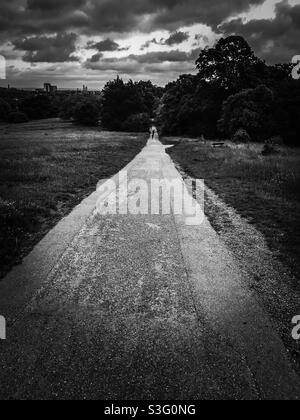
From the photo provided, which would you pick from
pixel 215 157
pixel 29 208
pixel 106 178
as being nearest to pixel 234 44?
pixel 215 157

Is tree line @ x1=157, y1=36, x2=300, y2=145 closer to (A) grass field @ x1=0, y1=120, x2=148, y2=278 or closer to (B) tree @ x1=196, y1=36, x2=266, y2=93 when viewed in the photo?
(B) tree @ x1=196, y1=36, x2=266, y2=93

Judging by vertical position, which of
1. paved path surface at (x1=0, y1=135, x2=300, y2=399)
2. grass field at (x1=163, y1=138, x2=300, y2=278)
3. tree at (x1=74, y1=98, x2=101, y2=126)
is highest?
tree at (x1=74, y1=98, x2=101, y2=126)

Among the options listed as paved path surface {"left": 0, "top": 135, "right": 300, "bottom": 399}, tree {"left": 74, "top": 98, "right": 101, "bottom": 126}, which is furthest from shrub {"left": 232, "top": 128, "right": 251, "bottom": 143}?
tree {"left": 74, "top": 98, "right": 101, "bottom": 126}

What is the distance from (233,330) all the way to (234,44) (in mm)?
57684

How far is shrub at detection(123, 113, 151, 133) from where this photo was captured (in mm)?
72312

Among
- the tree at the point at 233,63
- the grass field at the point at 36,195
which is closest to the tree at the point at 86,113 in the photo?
the tree at the point at 233,63

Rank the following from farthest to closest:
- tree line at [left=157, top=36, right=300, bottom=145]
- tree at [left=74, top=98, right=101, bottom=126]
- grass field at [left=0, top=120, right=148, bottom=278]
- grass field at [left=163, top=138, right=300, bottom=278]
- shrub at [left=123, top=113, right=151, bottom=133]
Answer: tree at [left=74, top=98, right=101, bottom=126], shrub at [left=123, top=113, right=151, bottom=133], tree line at [left=157, top=36, right=300, bottom=145], grass field at [left=163, top=138, right=300, bottom=278], grass field at [left=0, top=120, right=148, bottom=278]

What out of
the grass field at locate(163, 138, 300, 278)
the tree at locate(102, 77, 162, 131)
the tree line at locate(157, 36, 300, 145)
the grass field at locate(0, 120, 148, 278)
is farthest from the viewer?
the tree at locate(102, 77, 162, 131)

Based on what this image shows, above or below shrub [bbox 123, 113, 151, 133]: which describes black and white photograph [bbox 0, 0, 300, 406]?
below

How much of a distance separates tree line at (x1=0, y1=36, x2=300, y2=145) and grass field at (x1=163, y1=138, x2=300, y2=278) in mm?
23233

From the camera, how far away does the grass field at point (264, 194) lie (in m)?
7.97
